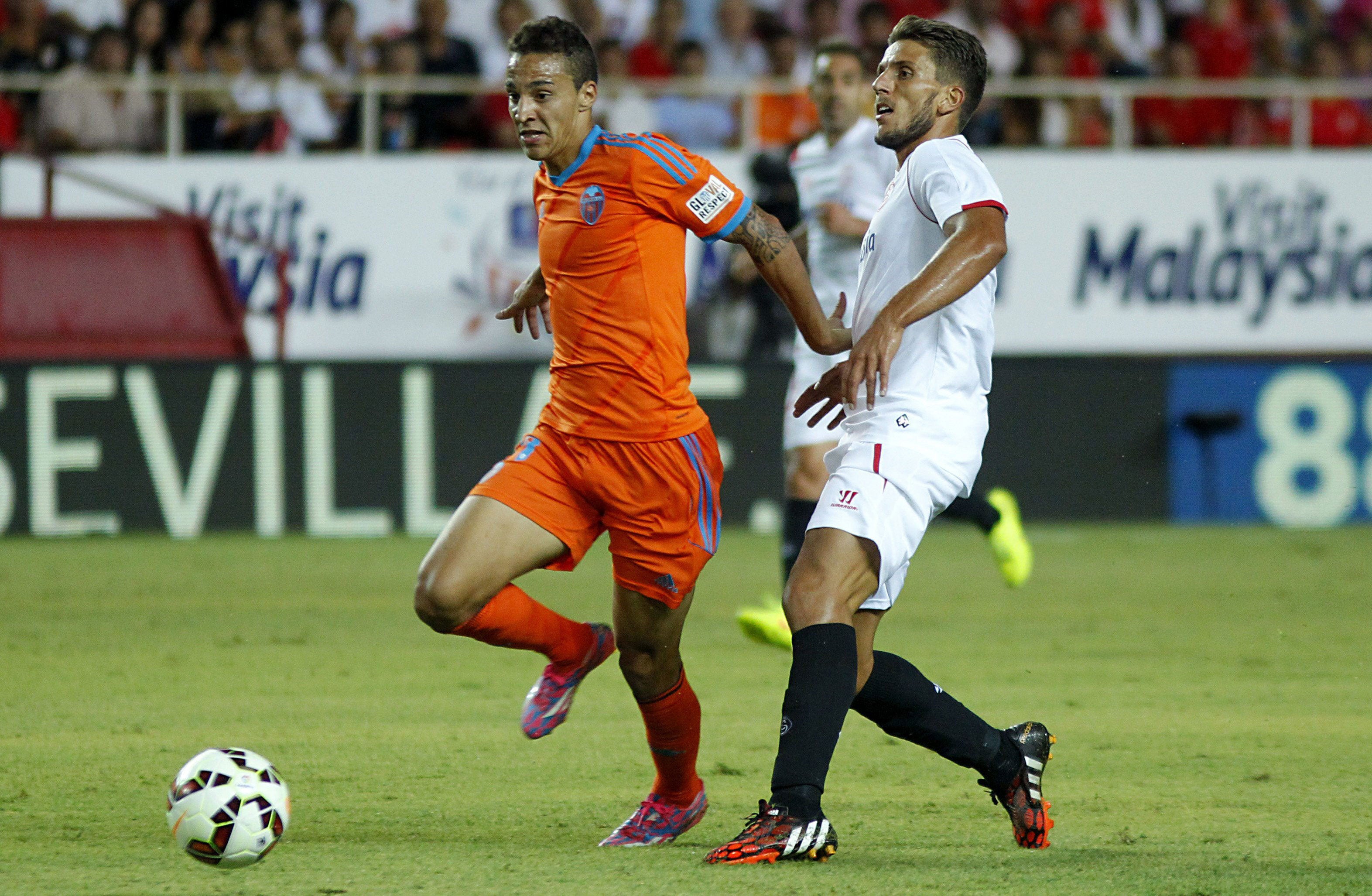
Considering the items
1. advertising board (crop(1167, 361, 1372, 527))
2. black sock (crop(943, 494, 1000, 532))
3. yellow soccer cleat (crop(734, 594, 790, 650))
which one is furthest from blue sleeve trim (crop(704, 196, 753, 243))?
advertising board (crop(1167, 361, 1372, 527))

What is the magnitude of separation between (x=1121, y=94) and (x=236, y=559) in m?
6.95

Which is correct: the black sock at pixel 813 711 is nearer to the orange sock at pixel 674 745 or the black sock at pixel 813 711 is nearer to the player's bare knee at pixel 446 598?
the orange sock at pixel 674 745

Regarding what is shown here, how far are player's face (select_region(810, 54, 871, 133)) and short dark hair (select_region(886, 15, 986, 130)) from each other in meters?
2.61

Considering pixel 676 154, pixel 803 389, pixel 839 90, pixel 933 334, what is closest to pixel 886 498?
pixel 933 334

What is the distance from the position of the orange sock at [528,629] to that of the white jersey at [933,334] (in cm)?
84

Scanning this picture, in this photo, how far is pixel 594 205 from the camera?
414cm

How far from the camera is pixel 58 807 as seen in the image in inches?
167

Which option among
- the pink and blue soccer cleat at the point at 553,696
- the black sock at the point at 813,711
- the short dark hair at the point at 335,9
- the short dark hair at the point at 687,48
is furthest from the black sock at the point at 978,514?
the short dark hair at the point at 335,9

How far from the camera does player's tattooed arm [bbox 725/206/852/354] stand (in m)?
4.02

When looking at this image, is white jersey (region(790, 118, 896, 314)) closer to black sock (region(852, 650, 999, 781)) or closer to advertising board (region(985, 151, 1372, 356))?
black sock (region(852, 650, 999, 781))

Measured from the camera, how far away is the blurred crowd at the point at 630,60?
12.3 m

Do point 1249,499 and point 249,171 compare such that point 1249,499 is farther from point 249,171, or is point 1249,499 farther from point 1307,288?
point 249,171

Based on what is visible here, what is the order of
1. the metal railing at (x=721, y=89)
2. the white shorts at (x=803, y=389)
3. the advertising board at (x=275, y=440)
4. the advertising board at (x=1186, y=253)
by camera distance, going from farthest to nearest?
1. the advertising board at (x=1186, y=253)
2. the metal railing at (x=721, y=89)
3. the advertising board at (x=275, y=440)
4. the white shorts at (x=803, y=389)

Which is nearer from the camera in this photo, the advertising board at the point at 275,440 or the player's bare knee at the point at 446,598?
the player's bare knee at the point at 446,598
